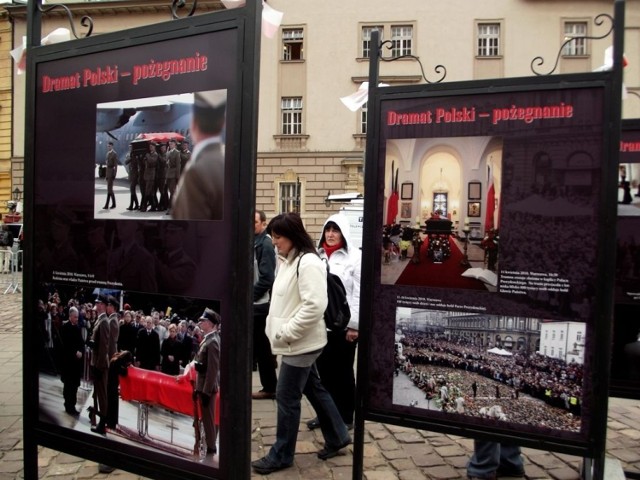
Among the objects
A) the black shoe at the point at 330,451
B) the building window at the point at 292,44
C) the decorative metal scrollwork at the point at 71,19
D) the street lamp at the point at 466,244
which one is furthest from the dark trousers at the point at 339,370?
the building window at the point at 292,44

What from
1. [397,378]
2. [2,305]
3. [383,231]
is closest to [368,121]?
[383,231]

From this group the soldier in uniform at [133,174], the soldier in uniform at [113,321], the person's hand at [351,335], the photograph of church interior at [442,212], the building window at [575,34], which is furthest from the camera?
the building window at [575,34]

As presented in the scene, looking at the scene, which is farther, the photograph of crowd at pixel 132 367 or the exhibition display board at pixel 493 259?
the exhibition display board at pixel 493 259

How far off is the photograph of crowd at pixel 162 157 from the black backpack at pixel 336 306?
6.67 ft

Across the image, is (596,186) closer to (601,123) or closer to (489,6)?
(601,123)

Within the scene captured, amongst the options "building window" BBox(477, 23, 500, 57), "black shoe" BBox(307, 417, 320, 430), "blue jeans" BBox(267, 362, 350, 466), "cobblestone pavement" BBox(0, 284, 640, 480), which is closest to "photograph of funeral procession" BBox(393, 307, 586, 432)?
"blue jeans" BBox(267, 362, 350, 466)

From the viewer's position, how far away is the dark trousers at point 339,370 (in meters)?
4.63

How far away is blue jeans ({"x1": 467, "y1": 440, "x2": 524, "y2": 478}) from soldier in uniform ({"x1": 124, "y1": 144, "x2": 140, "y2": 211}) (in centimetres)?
257

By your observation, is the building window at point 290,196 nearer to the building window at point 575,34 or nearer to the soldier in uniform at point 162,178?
the building window at point 575,34

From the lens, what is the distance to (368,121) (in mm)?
3318

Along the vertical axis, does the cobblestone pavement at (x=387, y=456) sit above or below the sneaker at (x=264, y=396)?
above

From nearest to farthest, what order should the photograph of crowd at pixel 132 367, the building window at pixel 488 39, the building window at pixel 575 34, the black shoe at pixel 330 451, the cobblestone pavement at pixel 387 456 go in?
the photograph of crowd at pixel 132 367
the cobblestone pavement at pixel 387 456
the black shoe at pixel 330 451
the building window at pixel 575 34
the building window at pixel 488 39

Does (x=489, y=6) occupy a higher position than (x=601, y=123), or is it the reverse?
(x=489, y=6)

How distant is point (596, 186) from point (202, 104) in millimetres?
1874
